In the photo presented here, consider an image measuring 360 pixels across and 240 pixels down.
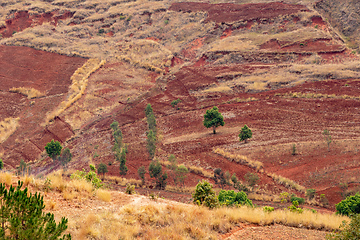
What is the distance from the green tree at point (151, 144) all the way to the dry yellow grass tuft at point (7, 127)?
1553 cm

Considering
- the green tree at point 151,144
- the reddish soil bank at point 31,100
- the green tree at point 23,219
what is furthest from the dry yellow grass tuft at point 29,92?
the green tree at point 23,219

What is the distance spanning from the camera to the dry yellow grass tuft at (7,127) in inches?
1150

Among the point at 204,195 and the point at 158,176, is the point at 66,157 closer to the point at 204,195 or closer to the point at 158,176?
the point at 158,176

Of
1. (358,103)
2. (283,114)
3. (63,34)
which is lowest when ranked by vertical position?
(283,114)

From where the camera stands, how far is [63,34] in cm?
5244

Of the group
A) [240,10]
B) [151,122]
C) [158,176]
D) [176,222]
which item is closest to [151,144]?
[151,122]

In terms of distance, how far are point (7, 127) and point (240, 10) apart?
39.4 m

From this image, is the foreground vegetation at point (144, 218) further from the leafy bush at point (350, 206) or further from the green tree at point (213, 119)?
the green tree at point (213, 119)

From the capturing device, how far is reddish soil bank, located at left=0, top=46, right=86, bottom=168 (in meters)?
27.4

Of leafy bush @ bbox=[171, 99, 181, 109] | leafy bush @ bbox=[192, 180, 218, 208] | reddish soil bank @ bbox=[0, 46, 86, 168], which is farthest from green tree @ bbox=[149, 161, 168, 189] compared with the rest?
leafy bush @ bbox=[171, 99, 181, 109]

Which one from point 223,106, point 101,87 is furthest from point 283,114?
point 101,87

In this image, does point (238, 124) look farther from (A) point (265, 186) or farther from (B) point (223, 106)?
(A) point (265, 186)

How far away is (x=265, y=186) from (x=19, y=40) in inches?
1969

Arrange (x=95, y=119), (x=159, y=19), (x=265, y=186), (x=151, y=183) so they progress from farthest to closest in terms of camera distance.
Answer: (x=159, y=19) → (x=95, y=119) → (x=151, y=183) → (x=265, y=186)
